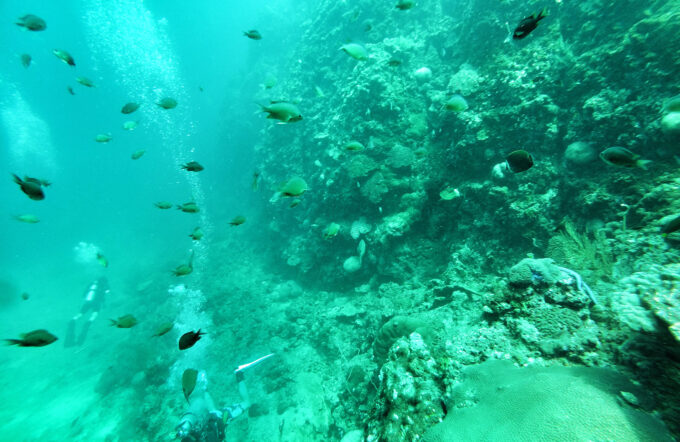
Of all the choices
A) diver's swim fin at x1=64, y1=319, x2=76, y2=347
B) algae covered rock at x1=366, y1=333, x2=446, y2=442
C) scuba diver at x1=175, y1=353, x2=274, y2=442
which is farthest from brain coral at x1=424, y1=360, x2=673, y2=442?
diver's swim fin at x1=64, y1=319, x2=76, y2=347

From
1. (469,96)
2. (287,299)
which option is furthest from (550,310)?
(287,299)

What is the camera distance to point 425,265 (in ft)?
23.1

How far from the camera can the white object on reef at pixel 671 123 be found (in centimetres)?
382

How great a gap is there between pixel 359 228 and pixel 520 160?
5.45 metres

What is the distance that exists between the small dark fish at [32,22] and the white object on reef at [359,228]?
776cm

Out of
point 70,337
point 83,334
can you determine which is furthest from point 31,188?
point 70,337

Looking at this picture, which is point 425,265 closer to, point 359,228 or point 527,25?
point 359,228

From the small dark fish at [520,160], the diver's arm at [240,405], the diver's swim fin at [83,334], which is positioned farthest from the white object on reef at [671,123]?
the diver's swim fin at [83,334]

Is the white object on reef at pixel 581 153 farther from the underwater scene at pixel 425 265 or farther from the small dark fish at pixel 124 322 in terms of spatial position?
the small dark fish at pixel 124 322

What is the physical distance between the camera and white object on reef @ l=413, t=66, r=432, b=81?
30.9 ft

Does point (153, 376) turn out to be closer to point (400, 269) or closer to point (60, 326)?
point (400, 269)

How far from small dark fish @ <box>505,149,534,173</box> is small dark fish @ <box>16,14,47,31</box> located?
26.3ft

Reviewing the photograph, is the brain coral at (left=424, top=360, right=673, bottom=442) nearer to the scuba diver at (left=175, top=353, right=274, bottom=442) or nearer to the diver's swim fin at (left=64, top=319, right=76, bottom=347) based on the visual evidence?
the scuba diver at (left=175, top=353, right=274, bottom=442)

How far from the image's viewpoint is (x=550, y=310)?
283cm
